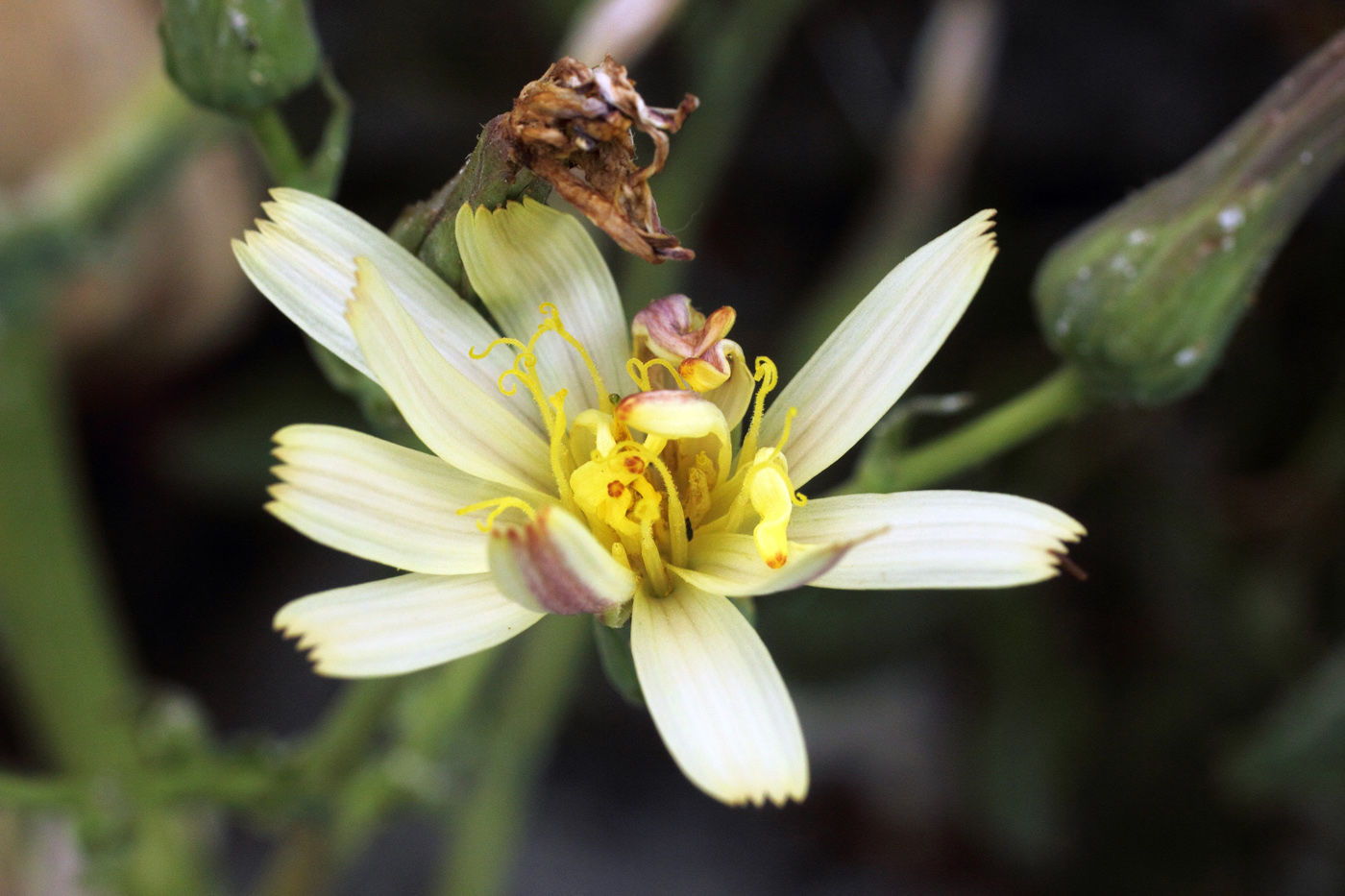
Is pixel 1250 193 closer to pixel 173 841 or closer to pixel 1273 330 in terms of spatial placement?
pixel 1273 330

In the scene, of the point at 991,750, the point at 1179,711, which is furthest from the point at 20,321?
the point at 1179,711

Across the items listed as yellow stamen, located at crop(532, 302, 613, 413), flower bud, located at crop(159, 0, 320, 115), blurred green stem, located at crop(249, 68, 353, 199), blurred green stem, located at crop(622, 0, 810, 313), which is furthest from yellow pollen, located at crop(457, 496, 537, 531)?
blurred green stem, located at crop(622, 0, 810, 313)

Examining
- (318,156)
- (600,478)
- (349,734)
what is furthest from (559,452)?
(349,734)

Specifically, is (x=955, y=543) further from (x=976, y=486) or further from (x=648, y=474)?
(x=976, y=486)

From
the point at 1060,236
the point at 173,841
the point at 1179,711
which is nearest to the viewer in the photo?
the point at 173,841

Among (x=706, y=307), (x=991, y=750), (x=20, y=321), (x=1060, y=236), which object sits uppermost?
(x=1060, y=236)

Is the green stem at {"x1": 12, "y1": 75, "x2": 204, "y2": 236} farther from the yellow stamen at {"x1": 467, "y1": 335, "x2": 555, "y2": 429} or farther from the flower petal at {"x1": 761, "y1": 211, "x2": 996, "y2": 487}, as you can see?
the flower petal at {"x1": 761, "y1": 211, "x2": 996, "y2": 487}
